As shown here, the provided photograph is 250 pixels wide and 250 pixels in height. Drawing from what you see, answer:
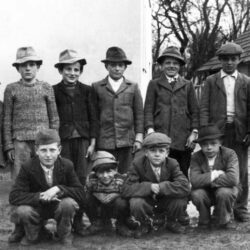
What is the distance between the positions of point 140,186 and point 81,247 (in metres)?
0.77

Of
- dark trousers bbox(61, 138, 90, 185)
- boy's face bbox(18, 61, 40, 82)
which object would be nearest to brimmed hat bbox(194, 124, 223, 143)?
dark trousers bbox(61, 138, 90, 185)

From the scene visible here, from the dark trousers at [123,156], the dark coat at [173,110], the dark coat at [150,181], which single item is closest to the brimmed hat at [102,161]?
the dark coat at [150,181]

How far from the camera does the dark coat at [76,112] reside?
203 inches

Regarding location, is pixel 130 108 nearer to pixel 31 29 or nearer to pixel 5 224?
pixel 5 224

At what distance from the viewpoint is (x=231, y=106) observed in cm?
510

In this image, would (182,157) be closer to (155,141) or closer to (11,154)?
(155,141)

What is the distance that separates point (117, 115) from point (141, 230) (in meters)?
1.30

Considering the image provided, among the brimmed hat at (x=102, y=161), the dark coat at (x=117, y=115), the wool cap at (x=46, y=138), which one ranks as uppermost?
the dark coat at (x=117, y=115)

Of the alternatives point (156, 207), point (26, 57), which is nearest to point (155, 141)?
point (156, 207)

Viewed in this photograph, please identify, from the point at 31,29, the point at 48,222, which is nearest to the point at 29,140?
the point at 48,222

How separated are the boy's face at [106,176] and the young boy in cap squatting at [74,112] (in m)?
0.55

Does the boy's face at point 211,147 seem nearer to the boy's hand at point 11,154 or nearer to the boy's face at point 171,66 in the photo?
the boy's face at point 171,66

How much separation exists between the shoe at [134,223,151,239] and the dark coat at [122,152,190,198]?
321 mm

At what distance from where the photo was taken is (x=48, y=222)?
4898 mm
